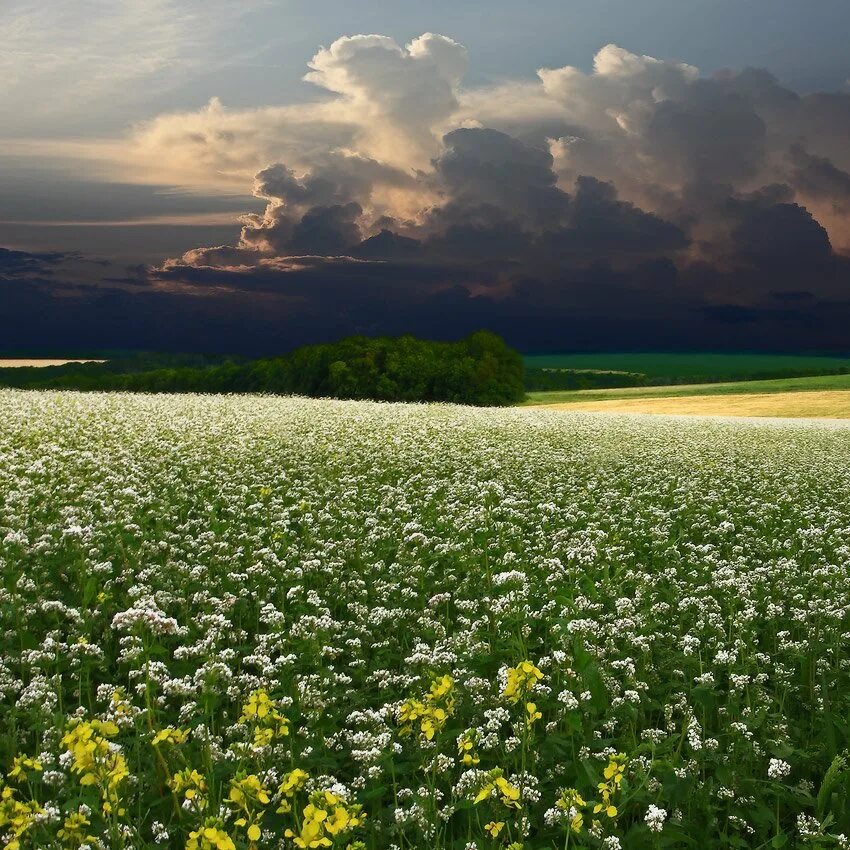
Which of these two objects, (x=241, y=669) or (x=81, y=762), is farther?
(x=241, y=669)

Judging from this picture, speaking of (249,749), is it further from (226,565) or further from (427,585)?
(226,565)

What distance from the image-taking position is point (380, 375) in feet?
259

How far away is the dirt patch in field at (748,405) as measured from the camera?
60.1 m

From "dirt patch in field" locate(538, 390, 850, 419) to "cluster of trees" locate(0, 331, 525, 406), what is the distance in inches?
372

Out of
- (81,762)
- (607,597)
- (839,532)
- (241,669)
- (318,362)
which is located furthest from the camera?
(318,362)

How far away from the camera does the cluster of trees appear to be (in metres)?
78.1

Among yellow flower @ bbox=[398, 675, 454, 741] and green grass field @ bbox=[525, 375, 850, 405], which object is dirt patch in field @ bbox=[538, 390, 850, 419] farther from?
yellow flower @ bbox=[398, 675, 454, 741]

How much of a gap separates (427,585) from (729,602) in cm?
303

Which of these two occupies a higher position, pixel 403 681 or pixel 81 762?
pixel 81 762

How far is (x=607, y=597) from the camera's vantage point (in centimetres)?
852

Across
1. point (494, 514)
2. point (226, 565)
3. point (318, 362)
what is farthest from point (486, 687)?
point (318, 362)

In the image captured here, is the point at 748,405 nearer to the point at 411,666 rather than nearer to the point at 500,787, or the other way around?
the point at 411,666

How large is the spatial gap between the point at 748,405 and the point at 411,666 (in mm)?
64138

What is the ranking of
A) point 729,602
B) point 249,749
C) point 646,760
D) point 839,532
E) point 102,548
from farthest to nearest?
point 839,532 → point 102,548 → point 729,602 → point 646,760 → point 249,749
